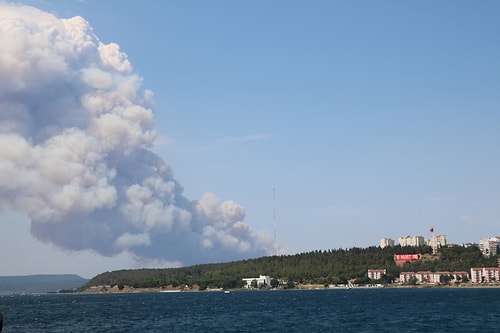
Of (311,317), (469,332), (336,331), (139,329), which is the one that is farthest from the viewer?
(311,317)

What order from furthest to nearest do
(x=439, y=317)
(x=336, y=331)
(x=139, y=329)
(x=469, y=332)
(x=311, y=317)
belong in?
1. (x=311, y=317)
2. (x=439, y=317)
3. (x=139, y=329)
4. (x=336, y=331)
5. (x=469, y=332)

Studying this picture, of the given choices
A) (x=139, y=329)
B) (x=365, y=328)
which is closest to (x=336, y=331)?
(x=365, y=328)

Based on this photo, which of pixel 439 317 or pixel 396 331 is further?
pixel 439 317

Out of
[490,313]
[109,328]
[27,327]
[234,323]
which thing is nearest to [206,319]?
[234,323]

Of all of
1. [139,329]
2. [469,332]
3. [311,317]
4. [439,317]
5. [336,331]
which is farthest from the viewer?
[311,317]

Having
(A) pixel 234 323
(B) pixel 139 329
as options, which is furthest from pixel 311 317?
(B) pixel 139 329

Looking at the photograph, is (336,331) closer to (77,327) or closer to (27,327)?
(77,327)

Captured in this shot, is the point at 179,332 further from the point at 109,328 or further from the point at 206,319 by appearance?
the point at 206,319

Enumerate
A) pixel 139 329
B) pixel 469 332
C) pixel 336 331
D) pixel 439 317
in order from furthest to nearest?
pixel 439 317 < pixel 139 329 < pixel 336 331 < pixel 469 332

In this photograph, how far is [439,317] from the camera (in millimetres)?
158250

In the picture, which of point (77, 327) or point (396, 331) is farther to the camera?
point (77, 327)

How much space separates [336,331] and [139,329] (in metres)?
47.9

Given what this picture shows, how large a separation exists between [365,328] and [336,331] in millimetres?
8383

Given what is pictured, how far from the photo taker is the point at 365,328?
443 feet
